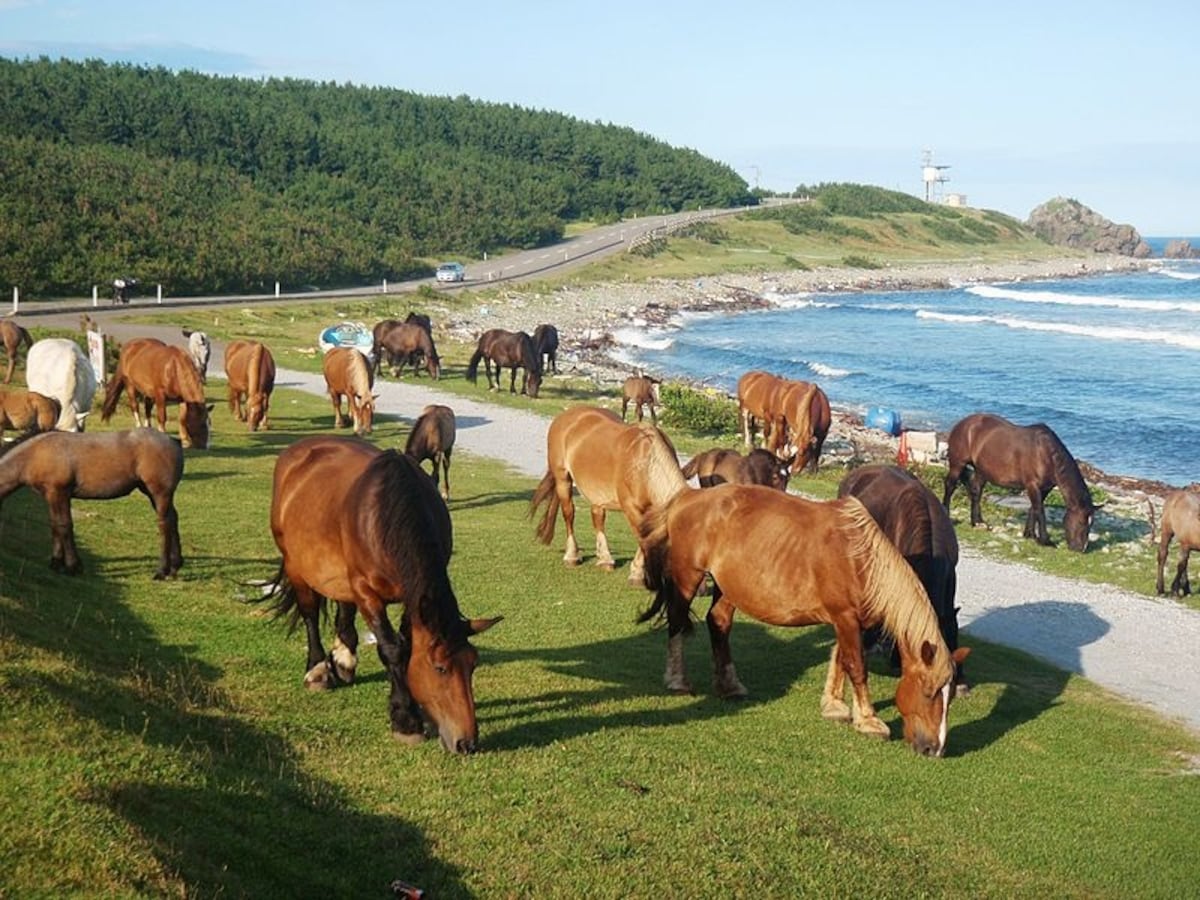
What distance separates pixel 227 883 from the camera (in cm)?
555

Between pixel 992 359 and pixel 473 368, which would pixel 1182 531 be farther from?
pixel 992 359

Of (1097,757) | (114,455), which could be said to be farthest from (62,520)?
(1097,757)

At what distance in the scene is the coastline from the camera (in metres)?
32.9

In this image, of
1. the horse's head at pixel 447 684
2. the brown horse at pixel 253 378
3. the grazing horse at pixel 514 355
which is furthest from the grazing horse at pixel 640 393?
the horse's head at pixel 447 684

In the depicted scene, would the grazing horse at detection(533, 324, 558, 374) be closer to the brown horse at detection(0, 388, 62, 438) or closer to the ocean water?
the ocean water

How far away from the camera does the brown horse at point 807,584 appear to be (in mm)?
9602

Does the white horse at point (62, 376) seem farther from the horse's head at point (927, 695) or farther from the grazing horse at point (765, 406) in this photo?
the horse's head at point (927, 695)

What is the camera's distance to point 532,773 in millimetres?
7898

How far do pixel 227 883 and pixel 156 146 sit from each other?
92.5 metres

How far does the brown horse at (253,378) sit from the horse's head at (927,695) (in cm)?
1821

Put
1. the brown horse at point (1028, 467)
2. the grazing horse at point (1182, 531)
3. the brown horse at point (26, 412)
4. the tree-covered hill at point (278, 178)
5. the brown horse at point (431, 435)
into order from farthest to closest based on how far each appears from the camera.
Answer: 1. the tree-covered hill at point (278, 178)
2. the brown horse at point (1028, 467)
3. the brown horse at point (431, 435)
4. the brown horse at point (26, 412)
5. the grazing horse at point (1182, 531)

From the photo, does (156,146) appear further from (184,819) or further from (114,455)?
(184,819)

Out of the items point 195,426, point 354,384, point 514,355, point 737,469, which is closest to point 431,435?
point 195,426

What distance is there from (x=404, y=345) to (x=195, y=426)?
1753cm
